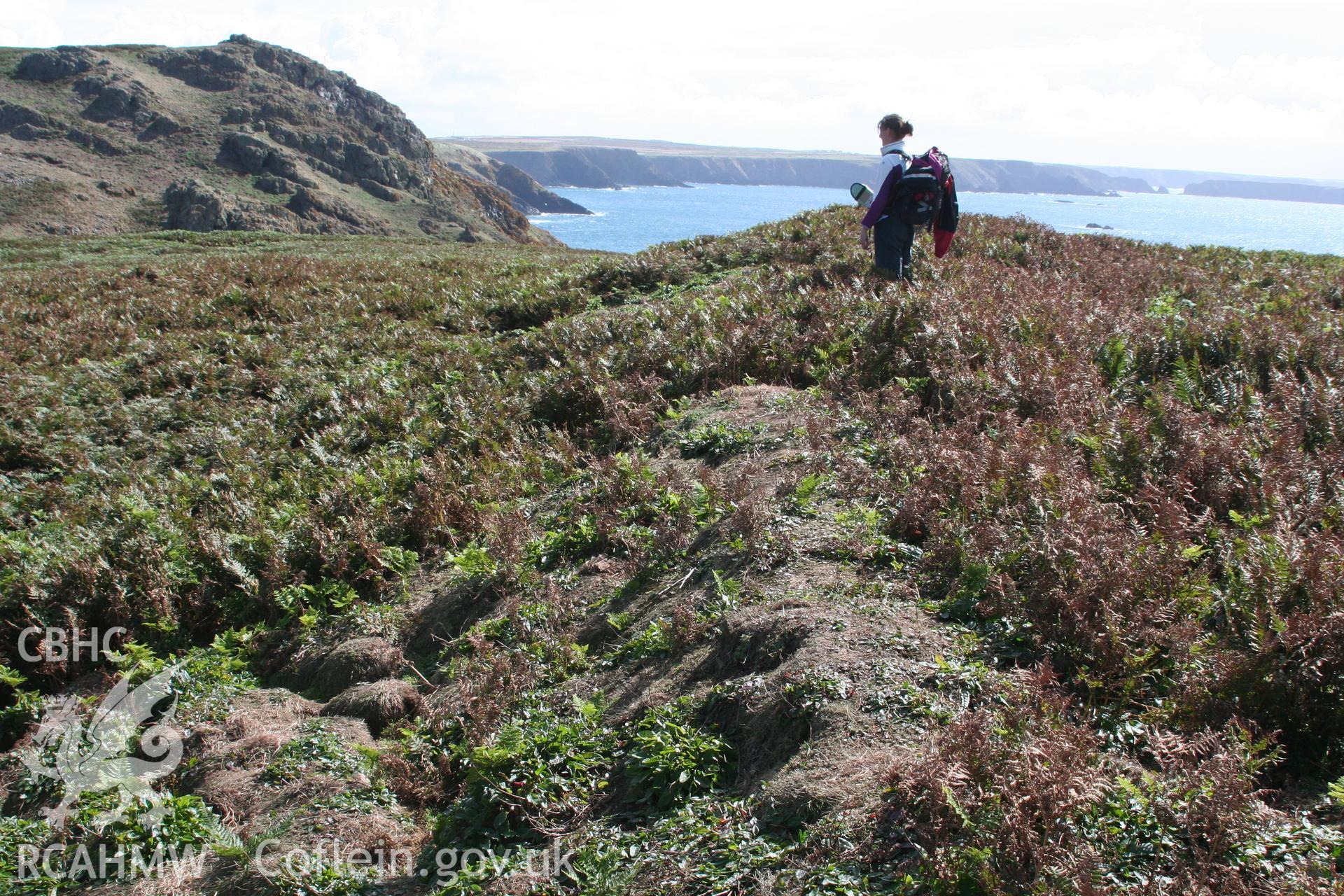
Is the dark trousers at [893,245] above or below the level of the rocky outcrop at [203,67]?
below

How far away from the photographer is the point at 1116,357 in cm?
783

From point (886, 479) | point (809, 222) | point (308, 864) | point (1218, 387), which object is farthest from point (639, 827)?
point (809, 222)

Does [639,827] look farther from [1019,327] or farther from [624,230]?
[624,230]

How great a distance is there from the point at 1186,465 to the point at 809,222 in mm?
12828

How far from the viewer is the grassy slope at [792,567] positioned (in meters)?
3.28

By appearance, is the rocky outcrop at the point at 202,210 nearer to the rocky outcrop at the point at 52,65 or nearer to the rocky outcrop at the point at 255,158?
the rocky outcrop at the point at 255,158

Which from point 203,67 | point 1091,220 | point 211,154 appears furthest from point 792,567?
point 203,67

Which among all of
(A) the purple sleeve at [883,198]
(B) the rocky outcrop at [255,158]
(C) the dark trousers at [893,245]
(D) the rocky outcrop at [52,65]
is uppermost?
(D) the rocky outcrop at [52,65]

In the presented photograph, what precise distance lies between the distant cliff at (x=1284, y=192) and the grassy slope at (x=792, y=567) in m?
149

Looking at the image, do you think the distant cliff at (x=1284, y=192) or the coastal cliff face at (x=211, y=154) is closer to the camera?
the coastal cliff face at (x=211, y=154)

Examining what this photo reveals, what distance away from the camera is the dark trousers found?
435 inches

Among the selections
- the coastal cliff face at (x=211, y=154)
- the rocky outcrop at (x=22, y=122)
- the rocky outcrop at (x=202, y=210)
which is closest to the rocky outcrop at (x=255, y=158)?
the coastal cliff face at (x=211, y=154)

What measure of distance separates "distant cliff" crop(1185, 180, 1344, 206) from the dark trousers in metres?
146

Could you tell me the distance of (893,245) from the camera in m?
11.2
